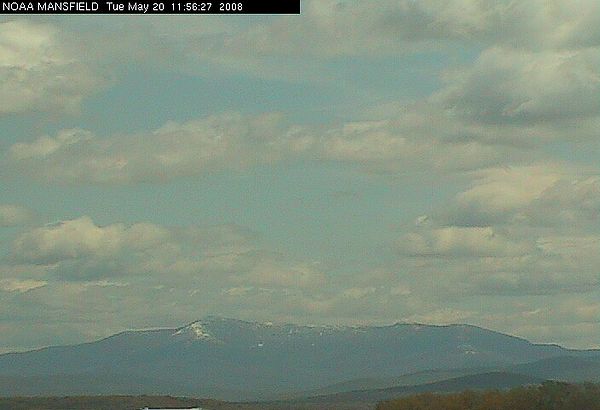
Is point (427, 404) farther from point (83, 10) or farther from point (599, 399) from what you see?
point (83, 10)

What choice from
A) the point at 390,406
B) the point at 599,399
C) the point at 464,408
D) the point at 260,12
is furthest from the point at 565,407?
the point at 260,12

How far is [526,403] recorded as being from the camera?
560 ft

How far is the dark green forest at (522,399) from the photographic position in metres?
162

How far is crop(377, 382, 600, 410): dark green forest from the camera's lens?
162m

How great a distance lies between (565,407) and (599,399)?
4772 millimetres

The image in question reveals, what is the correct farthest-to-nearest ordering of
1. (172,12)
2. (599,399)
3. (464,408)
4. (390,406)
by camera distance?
(390,406) → (464,408) → (599,399) → (172,12)

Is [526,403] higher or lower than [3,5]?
lower

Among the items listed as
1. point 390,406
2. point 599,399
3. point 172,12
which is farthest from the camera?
point 390,406

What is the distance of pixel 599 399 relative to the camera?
16088 centimetres

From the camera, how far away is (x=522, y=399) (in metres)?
172

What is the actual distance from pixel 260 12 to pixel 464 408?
395 feet

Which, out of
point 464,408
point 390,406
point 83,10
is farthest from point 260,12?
point 390,406

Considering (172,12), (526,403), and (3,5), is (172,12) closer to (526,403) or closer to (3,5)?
(3,5)

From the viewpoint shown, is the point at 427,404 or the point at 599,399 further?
the point at 427,404
